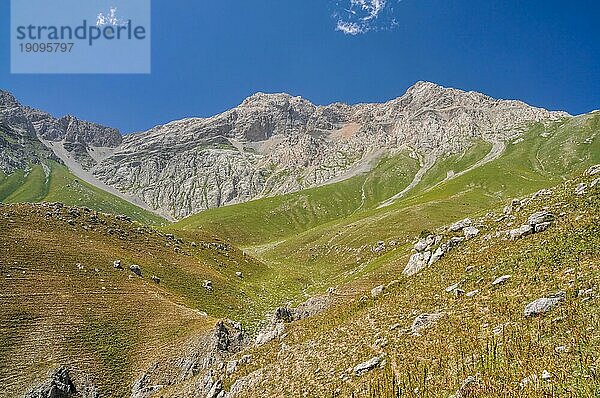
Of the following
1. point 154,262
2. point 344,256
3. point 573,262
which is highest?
point 573,262

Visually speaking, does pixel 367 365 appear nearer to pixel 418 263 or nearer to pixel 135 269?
pixel 418 263

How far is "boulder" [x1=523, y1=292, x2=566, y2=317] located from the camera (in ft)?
55.0

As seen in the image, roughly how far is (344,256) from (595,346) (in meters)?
92.0

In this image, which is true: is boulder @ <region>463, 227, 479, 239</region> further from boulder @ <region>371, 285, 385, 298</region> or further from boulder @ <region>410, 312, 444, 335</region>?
boulder @ <region>410, 312, 444, 335</region>

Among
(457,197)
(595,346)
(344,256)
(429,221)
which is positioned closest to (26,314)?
(595,346)

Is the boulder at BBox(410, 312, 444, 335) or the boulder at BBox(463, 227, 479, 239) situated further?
the boulder at BBox(463, 227, 479, 239)

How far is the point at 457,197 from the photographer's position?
155 meters

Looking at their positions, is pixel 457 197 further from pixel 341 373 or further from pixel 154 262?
pixel 341 373

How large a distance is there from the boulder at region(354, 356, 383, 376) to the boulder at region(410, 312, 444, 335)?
9.00ft

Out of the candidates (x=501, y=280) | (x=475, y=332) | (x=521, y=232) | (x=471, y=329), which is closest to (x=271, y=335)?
(x=471, y=329)

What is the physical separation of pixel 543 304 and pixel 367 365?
324 inches

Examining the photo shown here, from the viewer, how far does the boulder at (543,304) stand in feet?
55.0

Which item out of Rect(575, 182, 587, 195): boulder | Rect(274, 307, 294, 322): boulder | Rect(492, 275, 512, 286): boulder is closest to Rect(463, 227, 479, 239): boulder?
Rect(575, 182, 587, 195): boulder

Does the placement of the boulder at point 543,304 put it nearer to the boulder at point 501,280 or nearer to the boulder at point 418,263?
the boulder at point 501,280
